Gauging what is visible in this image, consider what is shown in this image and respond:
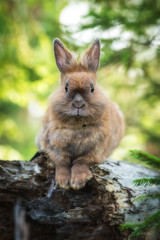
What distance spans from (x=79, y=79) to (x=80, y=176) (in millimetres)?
1342

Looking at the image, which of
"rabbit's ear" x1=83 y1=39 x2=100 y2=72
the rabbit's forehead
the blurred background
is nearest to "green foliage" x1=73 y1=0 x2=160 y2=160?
the blurred background

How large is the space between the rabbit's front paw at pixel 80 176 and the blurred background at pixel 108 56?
119 cm

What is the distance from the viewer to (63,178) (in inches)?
137

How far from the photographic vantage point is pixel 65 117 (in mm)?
3781

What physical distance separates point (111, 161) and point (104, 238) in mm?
1165

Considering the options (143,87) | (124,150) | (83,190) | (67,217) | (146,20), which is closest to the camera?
(67,217)

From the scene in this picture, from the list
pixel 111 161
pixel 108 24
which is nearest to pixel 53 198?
pixel 111 161

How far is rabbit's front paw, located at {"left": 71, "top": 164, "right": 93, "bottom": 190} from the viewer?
3408 millimetres

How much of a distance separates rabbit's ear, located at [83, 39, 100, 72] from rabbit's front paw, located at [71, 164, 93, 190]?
1630 mm

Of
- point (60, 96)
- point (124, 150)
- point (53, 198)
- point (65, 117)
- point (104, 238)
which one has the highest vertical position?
point (124, 150)

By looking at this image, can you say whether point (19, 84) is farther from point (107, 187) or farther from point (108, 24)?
point (107, 187)

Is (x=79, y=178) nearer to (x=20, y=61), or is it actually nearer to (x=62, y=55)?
(x=62, y=55)

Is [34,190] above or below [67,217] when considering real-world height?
above

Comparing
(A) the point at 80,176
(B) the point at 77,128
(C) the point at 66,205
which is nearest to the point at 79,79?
(B) the point at 77,128
